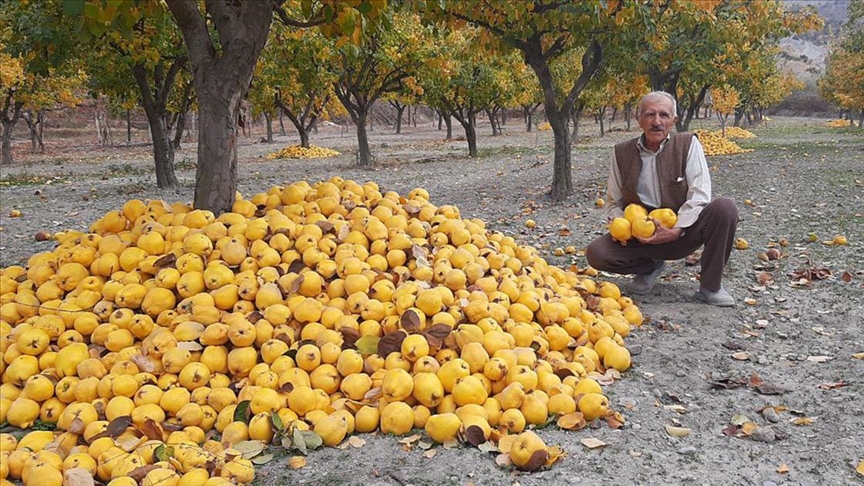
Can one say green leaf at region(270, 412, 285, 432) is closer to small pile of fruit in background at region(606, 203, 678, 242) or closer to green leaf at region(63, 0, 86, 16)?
green leaf at region(63, 0, 86, 16)

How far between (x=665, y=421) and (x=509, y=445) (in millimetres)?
867

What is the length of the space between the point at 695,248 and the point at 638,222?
2.11 ft

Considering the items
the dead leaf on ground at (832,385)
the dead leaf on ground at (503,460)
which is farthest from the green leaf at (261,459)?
the dead leaf on ground at (832,385)

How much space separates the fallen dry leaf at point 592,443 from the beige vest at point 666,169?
101 inches

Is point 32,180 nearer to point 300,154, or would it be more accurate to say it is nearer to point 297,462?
point 300,154

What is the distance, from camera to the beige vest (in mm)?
4602

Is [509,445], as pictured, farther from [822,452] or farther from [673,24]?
[673,24]

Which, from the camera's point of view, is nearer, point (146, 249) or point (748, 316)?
point (146, 249)

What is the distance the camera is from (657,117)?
450 cm

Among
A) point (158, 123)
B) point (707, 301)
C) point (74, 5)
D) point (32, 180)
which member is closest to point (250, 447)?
point (74, 5)

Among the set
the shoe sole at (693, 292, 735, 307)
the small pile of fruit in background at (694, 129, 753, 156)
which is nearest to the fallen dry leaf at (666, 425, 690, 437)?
the shoe sole at (693, 292, 735, 307)

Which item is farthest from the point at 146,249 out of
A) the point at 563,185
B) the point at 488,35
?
the point at 563,185

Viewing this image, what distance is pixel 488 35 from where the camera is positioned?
9109 millimetres

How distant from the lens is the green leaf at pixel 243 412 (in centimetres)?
282
